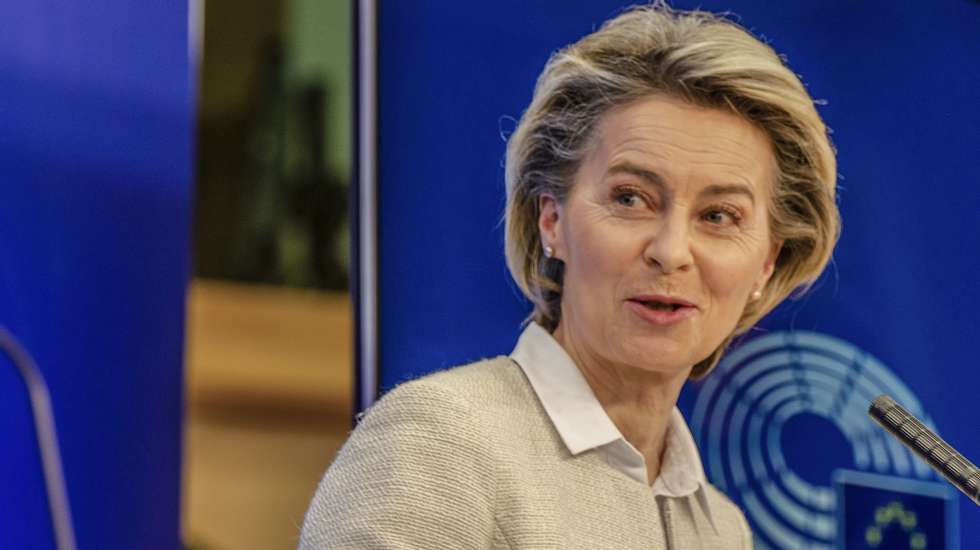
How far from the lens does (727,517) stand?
2076 mm

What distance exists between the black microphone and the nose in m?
0.29

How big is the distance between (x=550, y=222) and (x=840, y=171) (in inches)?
23.4

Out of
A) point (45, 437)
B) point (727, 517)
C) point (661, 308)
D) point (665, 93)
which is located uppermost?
point (665, 93)

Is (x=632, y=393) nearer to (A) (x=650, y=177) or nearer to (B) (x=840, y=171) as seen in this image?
(A) (x=650, y=177)

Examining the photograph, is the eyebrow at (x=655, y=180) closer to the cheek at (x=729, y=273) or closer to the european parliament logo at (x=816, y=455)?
the cheek at (x=729, y=273)

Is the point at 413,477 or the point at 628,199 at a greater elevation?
the point at 628,199

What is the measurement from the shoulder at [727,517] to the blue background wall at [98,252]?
0.75 m

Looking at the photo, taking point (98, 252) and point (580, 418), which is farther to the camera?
point (98, 252)

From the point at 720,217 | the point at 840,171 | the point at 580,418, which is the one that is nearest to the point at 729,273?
the point at 720,217

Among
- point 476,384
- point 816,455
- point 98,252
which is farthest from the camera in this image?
point 816,455

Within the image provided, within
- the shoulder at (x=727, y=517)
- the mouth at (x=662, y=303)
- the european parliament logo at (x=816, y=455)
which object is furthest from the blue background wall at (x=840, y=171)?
the mouth at (x=662, y=303)

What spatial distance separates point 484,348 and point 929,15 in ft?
3.50

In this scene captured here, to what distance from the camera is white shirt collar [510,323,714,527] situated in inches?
71.7

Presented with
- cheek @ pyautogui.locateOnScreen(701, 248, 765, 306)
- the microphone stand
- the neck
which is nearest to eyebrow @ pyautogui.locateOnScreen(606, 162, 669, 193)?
cheek @ pyautogui.locateOnScreen(701, 248, 765, 306)
